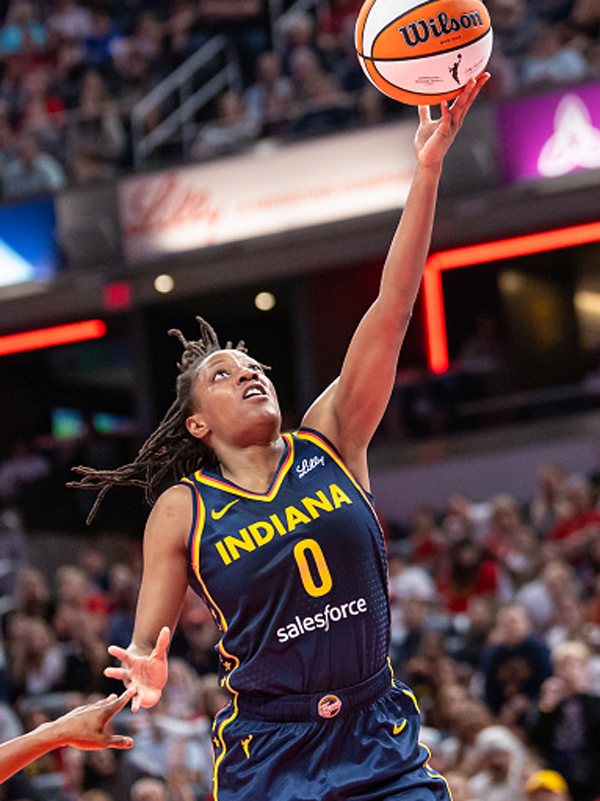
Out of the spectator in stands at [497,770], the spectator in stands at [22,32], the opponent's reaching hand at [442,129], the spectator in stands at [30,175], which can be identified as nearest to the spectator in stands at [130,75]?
the spectator in stands at [30,175]

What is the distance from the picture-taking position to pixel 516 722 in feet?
26.7

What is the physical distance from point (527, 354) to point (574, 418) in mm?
1441

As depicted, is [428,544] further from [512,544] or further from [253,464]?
[253,464]

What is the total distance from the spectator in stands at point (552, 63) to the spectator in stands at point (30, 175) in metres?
5.39

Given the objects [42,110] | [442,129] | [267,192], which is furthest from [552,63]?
[442,129]

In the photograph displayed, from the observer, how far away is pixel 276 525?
369 cm

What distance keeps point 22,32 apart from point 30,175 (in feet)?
9.06

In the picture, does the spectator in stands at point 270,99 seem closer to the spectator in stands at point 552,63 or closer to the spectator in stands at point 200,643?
the spectator in stands at point 552,63

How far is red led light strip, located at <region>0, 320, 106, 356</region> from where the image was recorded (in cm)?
1639

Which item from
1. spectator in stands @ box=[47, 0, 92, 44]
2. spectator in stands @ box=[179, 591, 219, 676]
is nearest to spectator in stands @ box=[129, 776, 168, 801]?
spectator in stands @ box=[179, 591, 219, 676]

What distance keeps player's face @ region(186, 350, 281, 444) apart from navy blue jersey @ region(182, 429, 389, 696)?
0.22 meters

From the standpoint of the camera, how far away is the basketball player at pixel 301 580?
3.60 meters

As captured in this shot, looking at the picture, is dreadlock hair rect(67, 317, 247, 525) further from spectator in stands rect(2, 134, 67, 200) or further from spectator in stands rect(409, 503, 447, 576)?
spectator in stands rect(2, 134, 67, 200)

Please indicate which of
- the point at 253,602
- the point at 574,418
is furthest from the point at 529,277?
the point at 253,602
